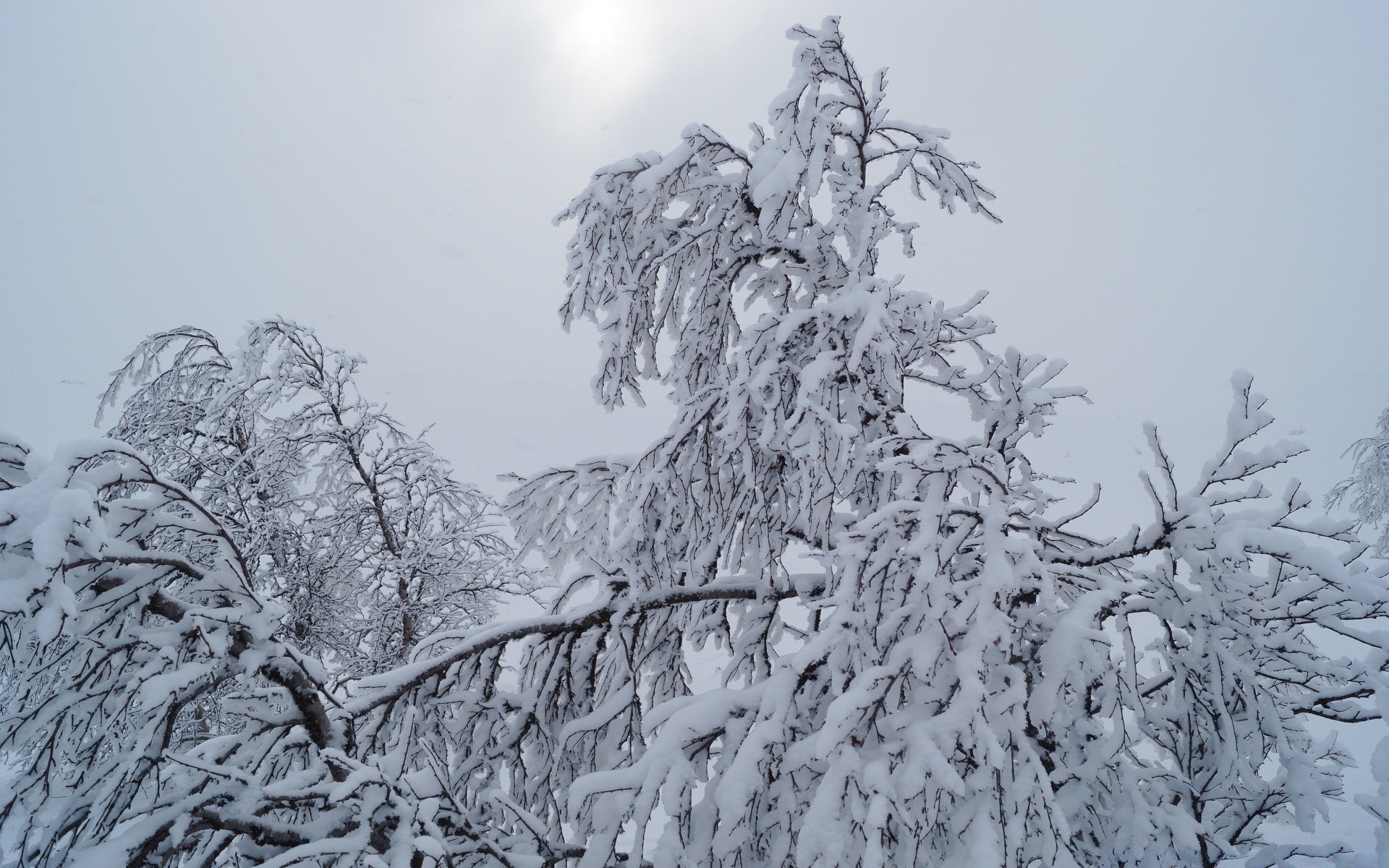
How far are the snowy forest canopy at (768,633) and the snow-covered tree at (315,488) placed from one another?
3.37 meters

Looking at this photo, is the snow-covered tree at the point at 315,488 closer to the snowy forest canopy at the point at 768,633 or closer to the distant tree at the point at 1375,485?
the snowy forest canopy at the point at 768,633

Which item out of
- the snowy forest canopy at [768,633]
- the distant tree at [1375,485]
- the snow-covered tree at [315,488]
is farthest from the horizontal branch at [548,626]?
the distant tree at [1375,485]

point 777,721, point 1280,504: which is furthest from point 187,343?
point 1280,504

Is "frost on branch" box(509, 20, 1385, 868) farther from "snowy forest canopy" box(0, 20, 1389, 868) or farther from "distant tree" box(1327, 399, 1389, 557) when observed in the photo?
"distant tree" box(1327, 399, 1389, 557)

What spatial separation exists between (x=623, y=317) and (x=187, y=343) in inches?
211

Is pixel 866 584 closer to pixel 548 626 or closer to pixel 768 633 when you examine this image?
pixel 768 633

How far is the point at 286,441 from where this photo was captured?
632 centimetres

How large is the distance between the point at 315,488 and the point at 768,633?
6.01 m

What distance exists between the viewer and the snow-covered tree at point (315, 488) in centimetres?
611

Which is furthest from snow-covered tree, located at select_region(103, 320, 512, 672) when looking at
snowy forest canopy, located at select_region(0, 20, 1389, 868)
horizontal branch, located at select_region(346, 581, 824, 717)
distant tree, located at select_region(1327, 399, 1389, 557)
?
distant tree, located at select_region(1327, 399, 1389, 557)

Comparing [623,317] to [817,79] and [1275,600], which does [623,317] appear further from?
[1275,600]

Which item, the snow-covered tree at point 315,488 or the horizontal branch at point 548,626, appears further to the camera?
the snow-covered tree at point 315,488

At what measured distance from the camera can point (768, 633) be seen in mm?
3480

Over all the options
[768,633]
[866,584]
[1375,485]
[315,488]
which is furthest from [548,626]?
[1375,485]
